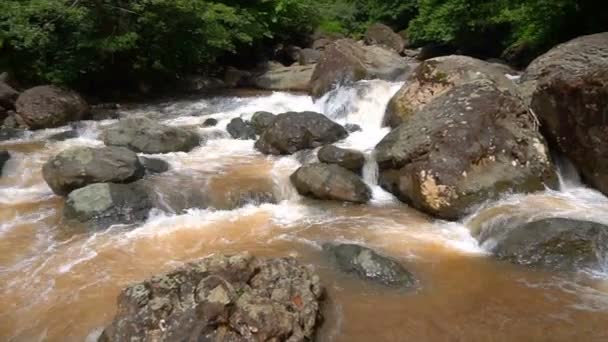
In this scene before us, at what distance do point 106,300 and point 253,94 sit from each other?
10.4 metres

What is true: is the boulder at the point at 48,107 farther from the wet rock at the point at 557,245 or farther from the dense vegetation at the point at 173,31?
the wet rock at the point at 557,245

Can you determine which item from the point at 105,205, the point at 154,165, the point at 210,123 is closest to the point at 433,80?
the point at 210,123

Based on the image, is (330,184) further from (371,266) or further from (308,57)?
(308,57)

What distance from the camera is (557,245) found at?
6441mm

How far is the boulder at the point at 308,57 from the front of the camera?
761 inches

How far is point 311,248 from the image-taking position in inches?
275

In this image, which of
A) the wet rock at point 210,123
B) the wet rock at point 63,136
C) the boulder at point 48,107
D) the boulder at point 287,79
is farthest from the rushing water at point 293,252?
the boulder at point 287,79

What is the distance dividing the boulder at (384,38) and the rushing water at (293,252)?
44.1ft

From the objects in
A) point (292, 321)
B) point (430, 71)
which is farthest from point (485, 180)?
point (292, 321)

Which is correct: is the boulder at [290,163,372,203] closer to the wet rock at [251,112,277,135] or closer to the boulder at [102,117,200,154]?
the boulder at [102,117,200,154]

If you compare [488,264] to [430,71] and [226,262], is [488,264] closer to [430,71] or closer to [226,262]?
[226,262]

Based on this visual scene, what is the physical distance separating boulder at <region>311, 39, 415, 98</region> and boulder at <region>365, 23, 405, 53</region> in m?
8.70

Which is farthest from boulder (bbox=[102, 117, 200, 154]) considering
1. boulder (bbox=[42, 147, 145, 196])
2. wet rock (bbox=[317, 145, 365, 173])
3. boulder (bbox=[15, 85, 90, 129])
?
wet rock (bbox=[317, 145, 365, 173])

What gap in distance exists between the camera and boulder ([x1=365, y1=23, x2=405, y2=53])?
76.6 ft
